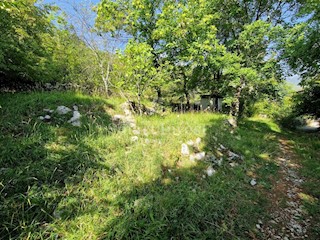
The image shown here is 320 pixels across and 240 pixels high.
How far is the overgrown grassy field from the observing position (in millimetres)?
2109

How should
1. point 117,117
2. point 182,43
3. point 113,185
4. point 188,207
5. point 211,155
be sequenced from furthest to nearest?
point 182,43 < point 117,117 < point 211,155 < point 113,185 < point 188,207

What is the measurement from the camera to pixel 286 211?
3.08 meters

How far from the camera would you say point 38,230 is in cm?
195

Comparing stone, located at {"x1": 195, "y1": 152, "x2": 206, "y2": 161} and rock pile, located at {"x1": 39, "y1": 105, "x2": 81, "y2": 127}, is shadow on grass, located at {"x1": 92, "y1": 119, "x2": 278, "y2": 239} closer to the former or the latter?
stone, located at {"x1": 195, "y1": 152, "x2": 206, "y2": 161}

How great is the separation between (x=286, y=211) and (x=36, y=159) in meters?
4.02

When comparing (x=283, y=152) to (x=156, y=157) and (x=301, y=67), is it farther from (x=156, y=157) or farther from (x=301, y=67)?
(x=156, y=157)

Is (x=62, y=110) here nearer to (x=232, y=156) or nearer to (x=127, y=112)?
(x=127, y=112)

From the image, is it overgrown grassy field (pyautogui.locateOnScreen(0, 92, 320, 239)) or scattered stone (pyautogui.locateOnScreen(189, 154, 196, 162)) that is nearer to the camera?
overgrown grassy field (pyautogui.locateOnScreen(0, 92, 320, 239))

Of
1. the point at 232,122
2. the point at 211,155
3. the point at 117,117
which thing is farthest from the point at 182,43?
the point at 211,155

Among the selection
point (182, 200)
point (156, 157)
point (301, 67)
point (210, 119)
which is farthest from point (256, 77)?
point (182, 200)

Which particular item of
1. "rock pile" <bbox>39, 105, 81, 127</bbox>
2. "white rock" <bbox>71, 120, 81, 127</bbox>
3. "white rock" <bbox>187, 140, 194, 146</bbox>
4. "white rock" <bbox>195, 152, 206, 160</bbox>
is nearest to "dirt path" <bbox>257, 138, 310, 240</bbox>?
"white rock" <bbox>195, 152, 206, 160</bbox>

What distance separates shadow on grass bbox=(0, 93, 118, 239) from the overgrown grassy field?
11 millimetres

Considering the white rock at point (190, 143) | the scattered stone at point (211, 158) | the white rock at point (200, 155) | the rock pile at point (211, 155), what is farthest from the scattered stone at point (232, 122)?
the white rock at point (200, 155)

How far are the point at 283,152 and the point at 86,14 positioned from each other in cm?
948
